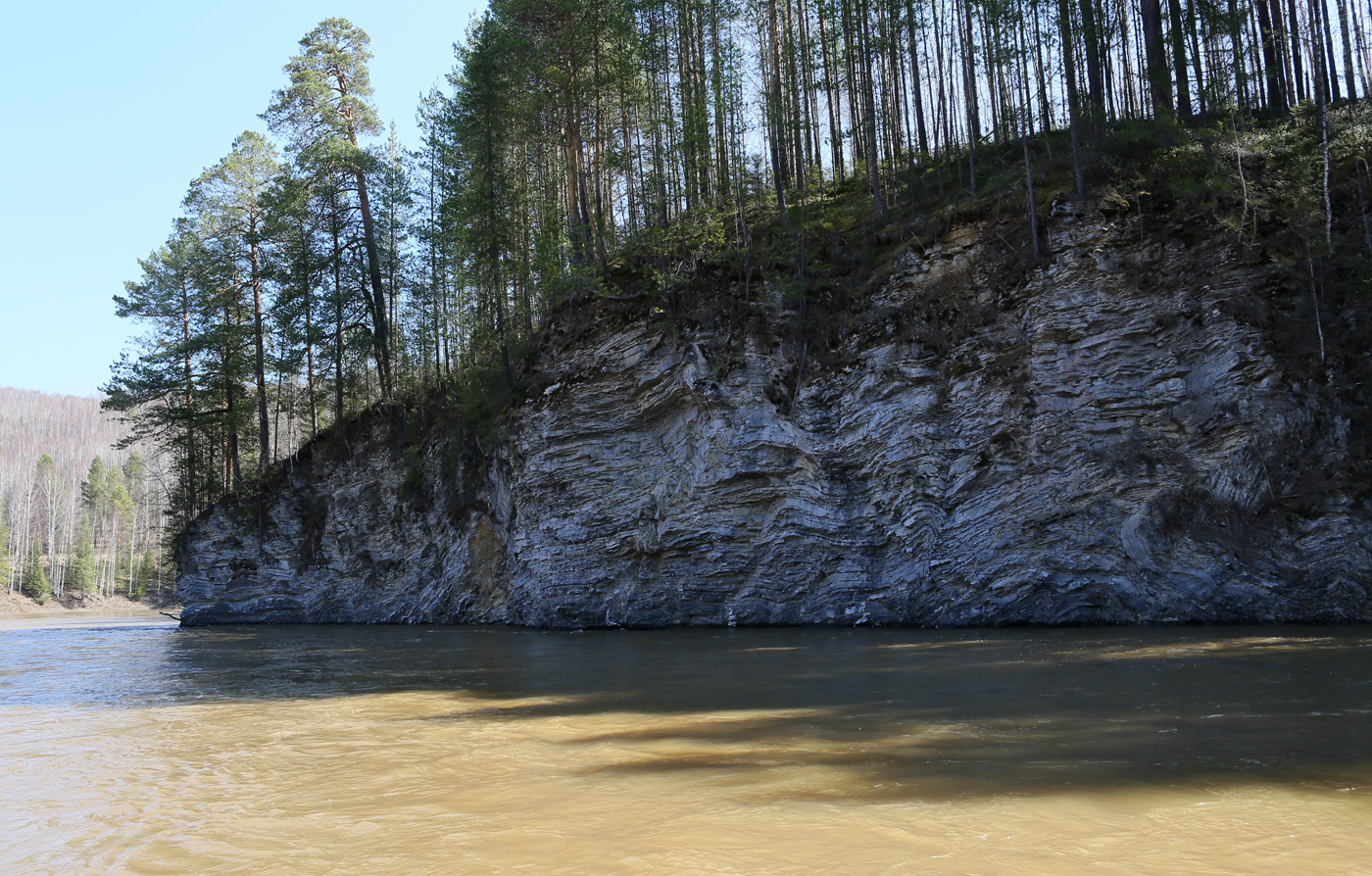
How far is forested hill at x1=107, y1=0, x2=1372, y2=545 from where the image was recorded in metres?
17.3

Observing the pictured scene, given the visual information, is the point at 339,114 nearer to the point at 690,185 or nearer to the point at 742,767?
the point at 690,185

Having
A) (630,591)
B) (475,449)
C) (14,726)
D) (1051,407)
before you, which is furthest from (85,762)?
(475,449)

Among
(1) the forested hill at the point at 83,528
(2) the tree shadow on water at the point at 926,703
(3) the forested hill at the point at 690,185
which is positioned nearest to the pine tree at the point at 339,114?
(3) the forested hill at the point at 690,185

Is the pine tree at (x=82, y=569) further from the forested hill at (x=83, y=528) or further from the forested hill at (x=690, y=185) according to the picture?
the forested hill at (x=690, y=185)

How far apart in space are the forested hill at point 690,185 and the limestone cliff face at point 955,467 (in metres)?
0.99

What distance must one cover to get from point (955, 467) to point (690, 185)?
1333 centimetres

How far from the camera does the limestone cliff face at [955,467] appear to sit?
14.9m

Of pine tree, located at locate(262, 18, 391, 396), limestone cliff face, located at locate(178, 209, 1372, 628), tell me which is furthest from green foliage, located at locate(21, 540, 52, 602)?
limestone cliff face, located at locate(178, 209, 1372, 628)

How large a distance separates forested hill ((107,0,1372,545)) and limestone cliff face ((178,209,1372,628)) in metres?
0.99

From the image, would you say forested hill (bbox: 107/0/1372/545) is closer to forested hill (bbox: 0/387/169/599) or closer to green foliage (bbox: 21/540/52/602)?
forested hill (bbox: 0/387/169/599)

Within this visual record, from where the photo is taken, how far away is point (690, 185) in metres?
25.4

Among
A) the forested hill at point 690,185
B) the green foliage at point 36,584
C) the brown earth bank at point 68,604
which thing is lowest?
the brown earth bank at point 68,604

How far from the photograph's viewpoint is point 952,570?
55.6 feet

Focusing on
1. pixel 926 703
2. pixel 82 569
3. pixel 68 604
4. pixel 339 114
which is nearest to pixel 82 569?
pixel 82 569
